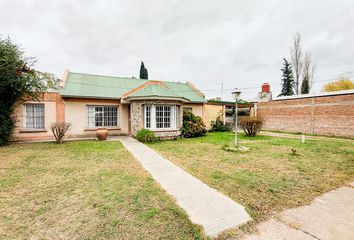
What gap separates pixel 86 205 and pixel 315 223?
4.23m

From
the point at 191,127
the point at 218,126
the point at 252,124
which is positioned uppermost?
the point at 252,124

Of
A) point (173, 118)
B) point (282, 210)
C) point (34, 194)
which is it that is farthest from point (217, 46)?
point (34, 194)

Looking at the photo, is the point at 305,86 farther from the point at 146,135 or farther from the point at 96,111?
the point at 96,111

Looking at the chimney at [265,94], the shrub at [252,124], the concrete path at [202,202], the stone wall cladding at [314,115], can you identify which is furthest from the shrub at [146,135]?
the chimney at [265,94]

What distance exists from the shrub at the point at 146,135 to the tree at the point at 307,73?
28.6 metres

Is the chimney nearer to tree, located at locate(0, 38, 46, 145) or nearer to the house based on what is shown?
the house

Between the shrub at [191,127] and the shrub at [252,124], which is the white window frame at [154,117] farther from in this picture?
the shrub at [252,124]

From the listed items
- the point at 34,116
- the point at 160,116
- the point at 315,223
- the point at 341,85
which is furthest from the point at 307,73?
the point at 34,116

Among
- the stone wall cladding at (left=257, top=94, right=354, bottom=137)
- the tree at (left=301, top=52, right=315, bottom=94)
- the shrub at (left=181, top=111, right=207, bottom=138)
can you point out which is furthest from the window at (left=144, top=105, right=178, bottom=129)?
the tree at (left=301, top=52, right=315, bottom=94)

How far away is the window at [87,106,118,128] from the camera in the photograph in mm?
13227

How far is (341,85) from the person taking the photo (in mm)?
28391

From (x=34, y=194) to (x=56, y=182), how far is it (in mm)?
719

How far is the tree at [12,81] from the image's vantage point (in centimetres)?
932

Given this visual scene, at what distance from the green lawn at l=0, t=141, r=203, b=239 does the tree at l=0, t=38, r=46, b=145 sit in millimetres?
6557
